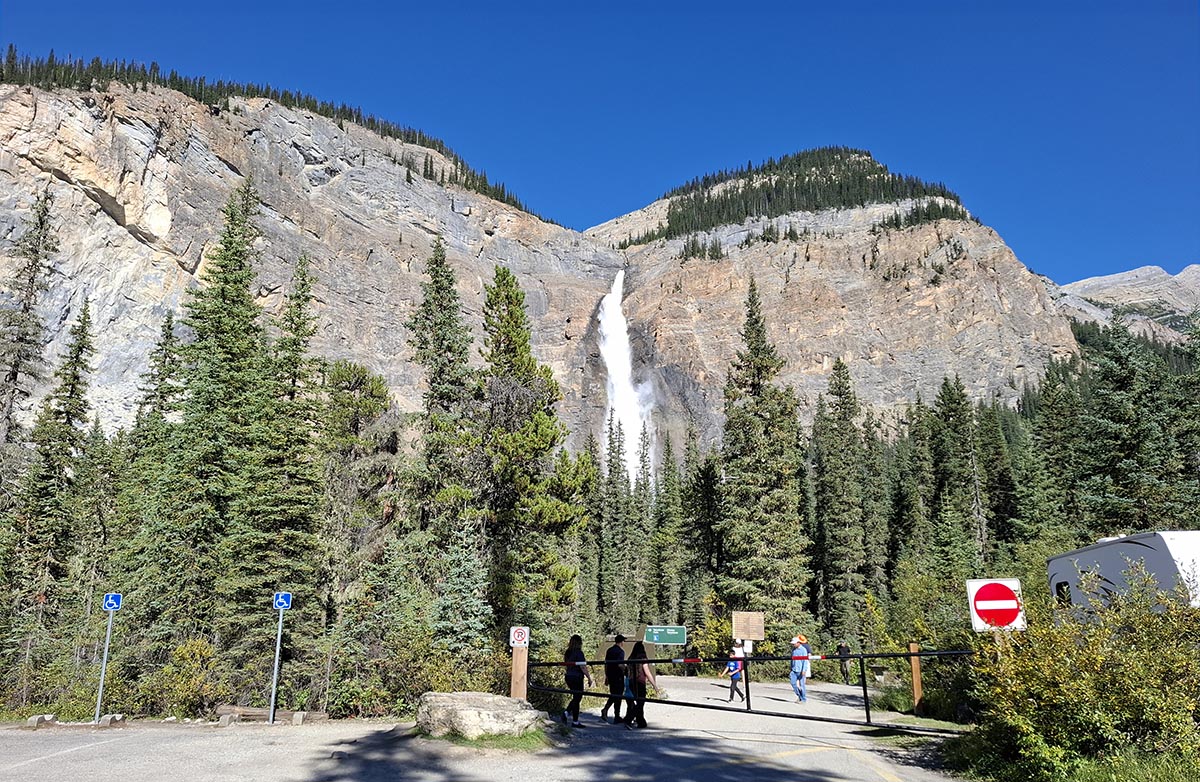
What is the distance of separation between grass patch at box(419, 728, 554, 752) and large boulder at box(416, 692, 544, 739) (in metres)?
0.05

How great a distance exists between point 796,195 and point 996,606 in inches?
6670

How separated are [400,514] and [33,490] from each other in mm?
14500

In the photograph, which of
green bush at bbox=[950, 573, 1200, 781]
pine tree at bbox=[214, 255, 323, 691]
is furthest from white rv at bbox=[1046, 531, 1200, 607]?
pine tree at bbox=[214, 255, 323, 691]

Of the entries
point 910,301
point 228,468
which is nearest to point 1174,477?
point 228,468

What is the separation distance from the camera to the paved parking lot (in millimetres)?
7742

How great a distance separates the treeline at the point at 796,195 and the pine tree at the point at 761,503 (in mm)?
127466

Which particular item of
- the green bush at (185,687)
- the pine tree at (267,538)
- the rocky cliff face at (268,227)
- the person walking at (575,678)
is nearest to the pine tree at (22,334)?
the pine tree at (267,538)

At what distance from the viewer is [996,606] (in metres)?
8.38

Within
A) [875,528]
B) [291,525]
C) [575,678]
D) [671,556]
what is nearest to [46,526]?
[291,525]

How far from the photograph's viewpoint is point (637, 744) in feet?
33.0

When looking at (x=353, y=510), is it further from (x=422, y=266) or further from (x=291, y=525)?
(x=422, y=266)

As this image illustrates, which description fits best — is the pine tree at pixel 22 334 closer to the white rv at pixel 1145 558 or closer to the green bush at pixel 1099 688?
the green bush at pixel 1099 688

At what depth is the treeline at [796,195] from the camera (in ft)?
524

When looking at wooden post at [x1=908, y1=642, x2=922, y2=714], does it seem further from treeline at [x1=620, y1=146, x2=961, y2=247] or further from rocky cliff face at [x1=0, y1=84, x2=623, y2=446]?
treeline at [x1=620, y1=146, x2=961, y2=247]
